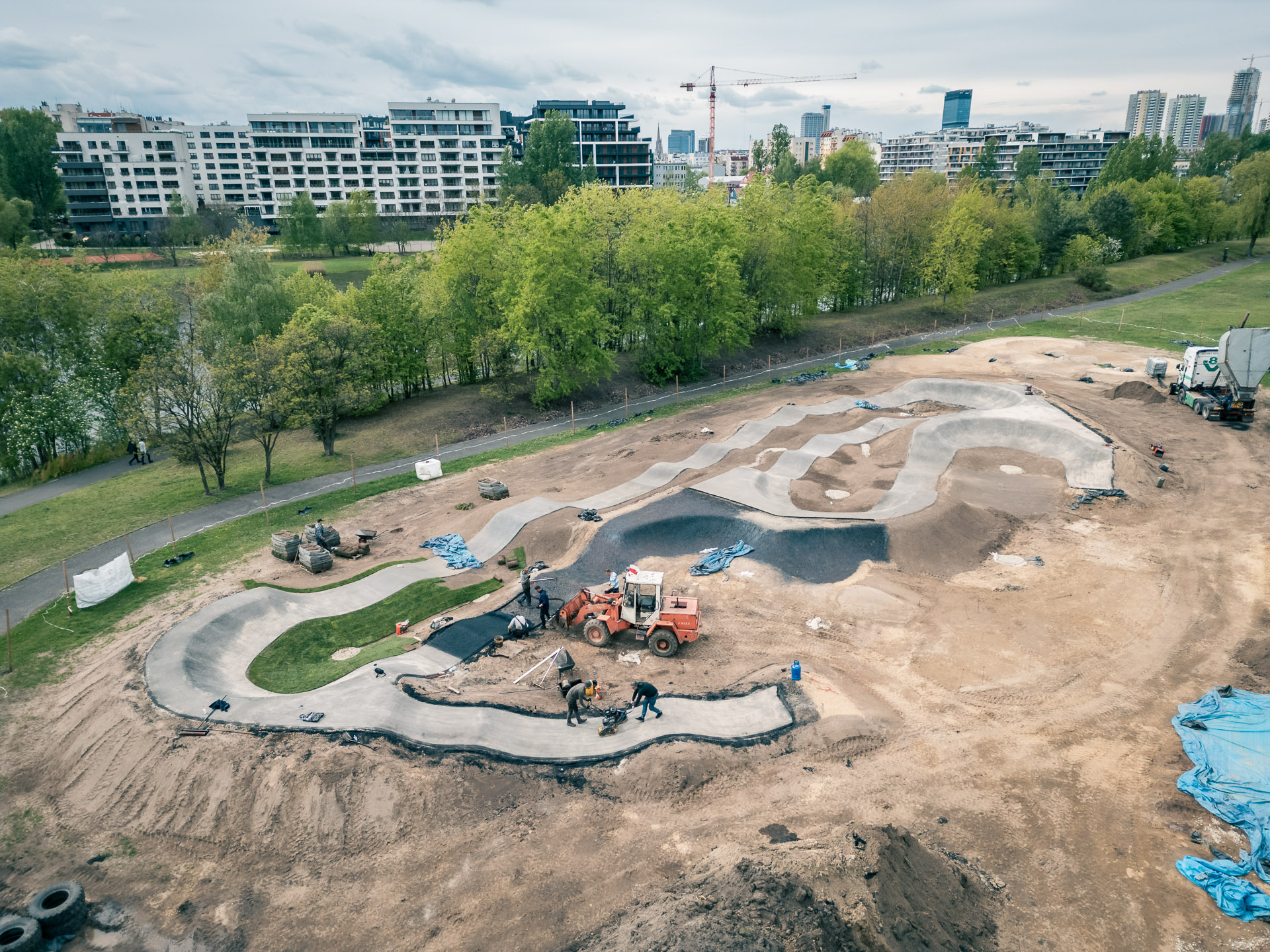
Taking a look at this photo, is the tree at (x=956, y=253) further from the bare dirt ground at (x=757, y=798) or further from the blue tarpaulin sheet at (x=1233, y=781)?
the blue tarpaulin sheet at (x=1233, y=781)

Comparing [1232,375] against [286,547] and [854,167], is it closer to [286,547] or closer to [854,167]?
[286,547]

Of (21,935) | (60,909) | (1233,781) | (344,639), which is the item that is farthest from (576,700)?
(1233,781)

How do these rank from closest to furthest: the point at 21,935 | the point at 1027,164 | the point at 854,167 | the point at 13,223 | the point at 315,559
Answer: the point at 21,935 < the point at 315,559 < the point at 13,223 < the point at 854,167 < the point at 1027,164

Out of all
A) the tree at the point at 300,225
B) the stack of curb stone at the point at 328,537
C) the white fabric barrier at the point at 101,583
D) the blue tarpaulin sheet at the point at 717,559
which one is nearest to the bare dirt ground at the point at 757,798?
the blue tarpaulin sheet at the point at 717,559

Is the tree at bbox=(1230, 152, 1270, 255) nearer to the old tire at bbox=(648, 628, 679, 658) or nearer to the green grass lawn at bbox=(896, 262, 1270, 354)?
the green grass lawn at bbox=(896, 262, 1270, 354)

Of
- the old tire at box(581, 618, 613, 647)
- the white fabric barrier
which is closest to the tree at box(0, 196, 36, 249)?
the white fabric barrier

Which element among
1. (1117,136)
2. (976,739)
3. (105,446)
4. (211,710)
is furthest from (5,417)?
(1117,136)

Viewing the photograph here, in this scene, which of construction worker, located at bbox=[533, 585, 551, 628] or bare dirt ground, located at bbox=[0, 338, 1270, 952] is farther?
construction worker, located at bbox=[533, 585, 551, 628]
